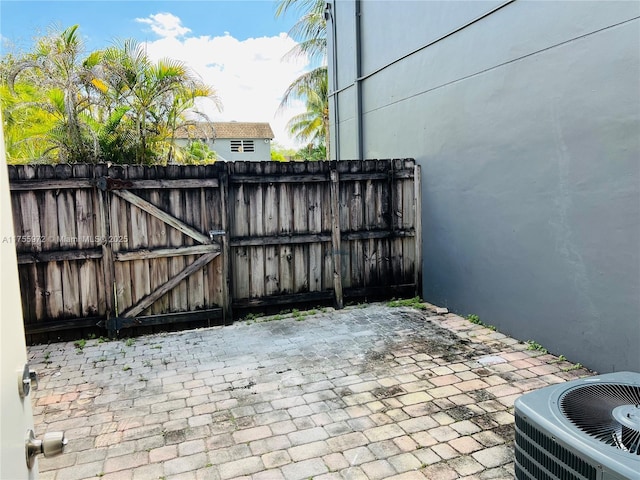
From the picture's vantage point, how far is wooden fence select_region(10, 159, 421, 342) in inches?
181

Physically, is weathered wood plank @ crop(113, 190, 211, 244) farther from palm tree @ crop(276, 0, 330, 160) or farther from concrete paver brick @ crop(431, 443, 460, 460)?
palm tree @ crop(276, 0, 330, 160)

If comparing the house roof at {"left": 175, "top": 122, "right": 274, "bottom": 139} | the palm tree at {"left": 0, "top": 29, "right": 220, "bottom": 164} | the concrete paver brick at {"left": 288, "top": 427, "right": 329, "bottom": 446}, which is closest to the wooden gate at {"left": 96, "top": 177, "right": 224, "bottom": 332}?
the concrete paver brick at {"left": 288, "top": 427, "right": 329, "bottom": 446}

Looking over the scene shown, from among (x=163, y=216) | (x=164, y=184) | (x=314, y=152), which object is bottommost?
(x=163, y=216)

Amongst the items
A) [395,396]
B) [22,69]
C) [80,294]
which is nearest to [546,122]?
[395,396]

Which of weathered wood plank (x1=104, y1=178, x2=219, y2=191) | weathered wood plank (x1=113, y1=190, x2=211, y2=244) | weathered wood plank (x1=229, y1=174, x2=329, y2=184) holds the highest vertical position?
weathered wood plank (x1=229, y1=174, x2=329, y2=184)

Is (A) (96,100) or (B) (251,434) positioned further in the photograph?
(A) (96,100)

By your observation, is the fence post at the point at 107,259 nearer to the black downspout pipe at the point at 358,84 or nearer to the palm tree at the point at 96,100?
the palm tree at the point at 96,100

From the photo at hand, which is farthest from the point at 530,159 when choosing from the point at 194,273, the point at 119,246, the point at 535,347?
the point at 119,246

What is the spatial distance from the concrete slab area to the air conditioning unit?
3.16ft

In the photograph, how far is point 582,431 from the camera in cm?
144

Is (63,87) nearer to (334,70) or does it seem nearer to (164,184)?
(164,184)

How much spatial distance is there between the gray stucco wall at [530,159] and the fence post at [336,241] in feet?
3.78

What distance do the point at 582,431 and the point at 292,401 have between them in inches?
86.3

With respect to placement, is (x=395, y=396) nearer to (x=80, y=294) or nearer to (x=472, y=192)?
(x=472, y=192)
